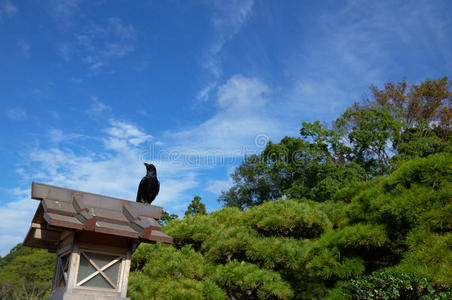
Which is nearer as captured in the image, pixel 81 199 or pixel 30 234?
pixel 81 199

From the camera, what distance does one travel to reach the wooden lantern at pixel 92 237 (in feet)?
10.8

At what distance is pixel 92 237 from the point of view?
3.51 metres

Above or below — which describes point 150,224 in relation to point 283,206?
below

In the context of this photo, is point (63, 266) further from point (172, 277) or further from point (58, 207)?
point (172, 277)

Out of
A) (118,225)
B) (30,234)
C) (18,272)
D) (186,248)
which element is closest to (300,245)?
(186,248)

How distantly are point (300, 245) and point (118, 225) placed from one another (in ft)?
11.1

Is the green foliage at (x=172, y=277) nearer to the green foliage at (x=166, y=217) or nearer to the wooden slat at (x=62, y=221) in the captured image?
the wooden slat at (x=62, y=221)

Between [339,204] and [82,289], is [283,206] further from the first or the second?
[82,289]

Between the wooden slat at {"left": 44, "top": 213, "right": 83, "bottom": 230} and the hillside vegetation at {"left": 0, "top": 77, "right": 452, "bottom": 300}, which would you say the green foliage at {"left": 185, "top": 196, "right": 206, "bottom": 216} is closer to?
the hillside vegetation at {"left": 0, "top": 77, "right": 452, "bottom": 300}

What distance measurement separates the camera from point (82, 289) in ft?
11.0

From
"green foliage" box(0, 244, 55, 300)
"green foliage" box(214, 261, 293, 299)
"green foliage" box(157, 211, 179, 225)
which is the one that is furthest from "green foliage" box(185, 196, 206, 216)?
"green foliage" box(214, 261, 293, 299)

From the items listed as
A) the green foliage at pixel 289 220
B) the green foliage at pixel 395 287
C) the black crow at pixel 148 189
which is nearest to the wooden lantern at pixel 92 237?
the black crow at pixel 148 189

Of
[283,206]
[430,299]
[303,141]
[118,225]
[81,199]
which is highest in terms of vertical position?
[303,141]

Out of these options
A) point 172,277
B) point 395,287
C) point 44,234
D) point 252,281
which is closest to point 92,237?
point 44,234
